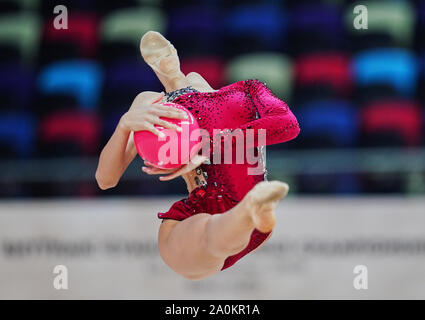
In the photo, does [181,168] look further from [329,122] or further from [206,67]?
[206,67]

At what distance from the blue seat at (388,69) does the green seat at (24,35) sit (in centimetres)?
209

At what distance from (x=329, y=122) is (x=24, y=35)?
6.91 feet

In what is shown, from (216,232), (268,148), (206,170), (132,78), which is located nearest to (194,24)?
(132,78)

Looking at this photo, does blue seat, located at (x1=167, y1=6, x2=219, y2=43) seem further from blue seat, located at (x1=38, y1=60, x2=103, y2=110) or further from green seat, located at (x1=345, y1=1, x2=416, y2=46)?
green seat, located at (x1=345, y1=1, x2=416, y2=46)

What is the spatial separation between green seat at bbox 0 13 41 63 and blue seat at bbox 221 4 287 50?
1.26 meters

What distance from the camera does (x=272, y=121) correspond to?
142 cm

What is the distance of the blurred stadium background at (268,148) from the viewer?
315cm

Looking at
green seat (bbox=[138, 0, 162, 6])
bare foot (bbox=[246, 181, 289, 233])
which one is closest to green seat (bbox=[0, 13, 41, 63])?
green seat (bbox=[138, 0, 162, 6])

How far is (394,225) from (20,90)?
242 centimetres

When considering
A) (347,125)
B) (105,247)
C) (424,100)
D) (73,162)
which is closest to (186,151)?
(73,162)

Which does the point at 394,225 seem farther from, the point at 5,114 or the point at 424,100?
the point at 5,114

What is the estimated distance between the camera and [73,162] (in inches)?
124

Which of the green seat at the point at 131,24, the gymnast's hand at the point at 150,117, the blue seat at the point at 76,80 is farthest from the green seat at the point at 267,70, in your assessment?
the gymnast's hand at the point at 150,117

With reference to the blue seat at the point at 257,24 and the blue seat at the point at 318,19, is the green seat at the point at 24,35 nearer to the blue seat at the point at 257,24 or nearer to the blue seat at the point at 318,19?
the blue seat at the point at 257,24
